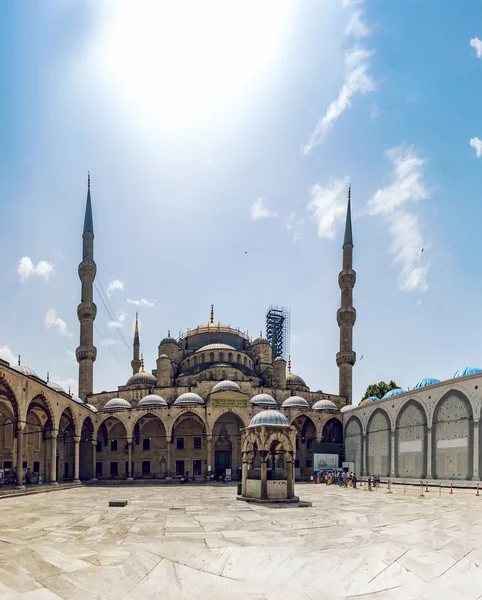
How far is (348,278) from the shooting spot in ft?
170

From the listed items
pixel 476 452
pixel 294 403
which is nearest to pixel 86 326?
pixel 294 403

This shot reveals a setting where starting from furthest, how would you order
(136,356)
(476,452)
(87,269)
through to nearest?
(136,356) < (87,269) < (476,452)

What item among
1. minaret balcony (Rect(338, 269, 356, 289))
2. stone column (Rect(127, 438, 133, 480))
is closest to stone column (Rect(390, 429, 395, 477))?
minaret balcony (Rect(338, 269, 356, 289))

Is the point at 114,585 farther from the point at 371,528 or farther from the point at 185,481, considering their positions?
the point at 185,481

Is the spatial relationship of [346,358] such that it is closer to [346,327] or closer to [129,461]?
[346,327]

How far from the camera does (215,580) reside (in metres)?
8.40

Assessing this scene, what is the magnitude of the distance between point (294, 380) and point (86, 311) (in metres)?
26.0

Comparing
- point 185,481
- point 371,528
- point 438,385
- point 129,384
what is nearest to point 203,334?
point 129,384

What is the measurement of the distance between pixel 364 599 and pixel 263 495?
44.6 ft

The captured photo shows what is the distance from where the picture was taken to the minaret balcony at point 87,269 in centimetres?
5016

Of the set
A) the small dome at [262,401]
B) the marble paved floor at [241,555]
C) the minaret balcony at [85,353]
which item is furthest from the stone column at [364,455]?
the minaret balcony at [85,353]

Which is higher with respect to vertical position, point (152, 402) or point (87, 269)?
point (87, 269)

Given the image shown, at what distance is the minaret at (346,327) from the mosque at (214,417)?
13 centimetres

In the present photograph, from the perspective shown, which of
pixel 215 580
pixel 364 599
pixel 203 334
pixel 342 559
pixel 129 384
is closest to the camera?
pixel 364 599
